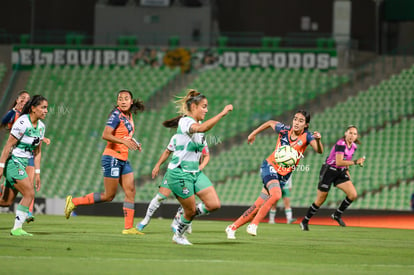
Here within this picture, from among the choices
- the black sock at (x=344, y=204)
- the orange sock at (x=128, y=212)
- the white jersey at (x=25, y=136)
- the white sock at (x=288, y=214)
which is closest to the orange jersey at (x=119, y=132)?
the orange sock at (x=128, y=212)

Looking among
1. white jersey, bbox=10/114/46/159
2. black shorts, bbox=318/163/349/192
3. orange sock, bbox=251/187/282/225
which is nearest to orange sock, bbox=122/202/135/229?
white jersey, bbox=10/114/46/159

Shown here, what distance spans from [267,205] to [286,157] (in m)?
Result: 1.05

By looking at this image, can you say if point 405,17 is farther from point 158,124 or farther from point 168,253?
point 168,253

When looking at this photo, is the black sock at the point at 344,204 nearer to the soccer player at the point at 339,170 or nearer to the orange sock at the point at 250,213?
the soccer player at the point at 339,170

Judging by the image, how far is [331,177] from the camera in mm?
19297

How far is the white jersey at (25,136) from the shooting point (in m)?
13.4

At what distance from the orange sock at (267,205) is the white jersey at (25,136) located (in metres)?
3.91

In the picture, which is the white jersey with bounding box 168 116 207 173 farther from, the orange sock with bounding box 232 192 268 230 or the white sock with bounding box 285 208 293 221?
the white sock with bounding box 285 208 293 221

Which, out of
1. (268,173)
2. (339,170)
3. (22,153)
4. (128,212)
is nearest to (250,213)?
(268,173)

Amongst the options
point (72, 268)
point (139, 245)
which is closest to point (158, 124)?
point (139, 245)

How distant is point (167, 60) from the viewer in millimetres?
35531

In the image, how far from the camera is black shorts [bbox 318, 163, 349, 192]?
19.2m

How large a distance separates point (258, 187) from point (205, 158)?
12.8 metres

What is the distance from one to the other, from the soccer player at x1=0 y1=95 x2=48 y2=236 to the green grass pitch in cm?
49
